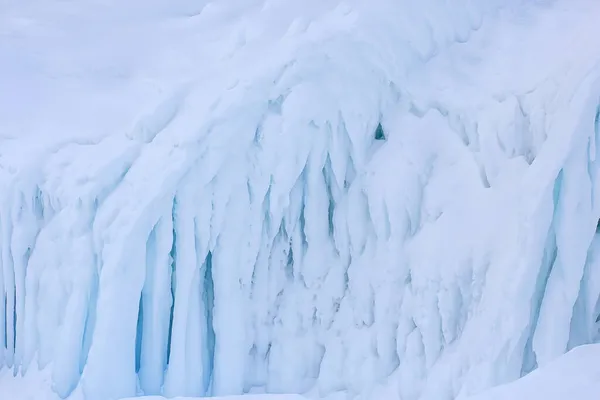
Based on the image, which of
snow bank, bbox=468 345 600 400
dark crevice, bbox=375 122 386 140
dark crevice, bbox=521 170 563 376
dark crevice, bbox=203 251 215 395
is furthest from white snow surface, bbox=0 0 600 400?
snow bank, bbox=468 345 600 400

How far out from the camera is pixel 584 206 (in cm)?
385

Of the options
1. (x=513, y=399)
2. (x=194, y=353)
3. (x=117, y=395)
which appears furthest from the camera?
(x=194, y=353)

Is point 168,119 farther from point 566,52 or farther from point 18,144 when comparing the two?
point 566,52

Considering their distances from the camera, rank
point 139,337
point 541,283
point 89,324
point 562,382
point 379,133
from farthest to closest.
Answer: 1. point 379,133
2. point 139,337
3. point 89,324
4. point 541,283
5. point 562,382

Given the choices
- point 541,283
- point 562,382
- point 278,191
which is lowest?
point 541,283

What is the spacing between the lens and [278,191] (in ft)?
16.0

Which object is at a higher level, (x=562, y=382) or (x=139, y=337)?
(x=562, y=382)

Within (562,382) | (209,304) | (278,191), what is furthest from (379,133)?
(562,382)

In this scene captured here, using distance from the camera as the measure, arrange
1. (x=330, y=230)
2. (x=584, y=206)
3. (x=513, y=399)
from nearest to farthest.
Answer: (x=513, y=399) → (x=584, y=206) → (x=330, y=230)

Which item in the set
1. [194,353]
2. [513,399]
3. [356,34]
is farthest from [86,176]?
[513,399]

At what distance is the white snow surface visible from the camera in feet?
14.7

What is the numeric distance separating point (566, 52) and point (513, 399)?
9.02ft

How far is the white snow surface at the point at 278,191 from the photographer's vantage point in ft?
14.7

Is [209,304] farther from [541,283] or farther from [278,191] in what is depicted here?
[541,283]
